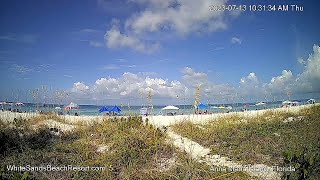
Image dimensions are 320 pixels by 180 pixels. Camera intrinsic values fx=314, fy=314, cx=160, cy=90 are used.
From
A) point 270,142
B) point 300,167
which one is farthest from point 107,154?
point 270,142

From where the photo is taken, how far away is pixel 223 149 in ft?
27.2

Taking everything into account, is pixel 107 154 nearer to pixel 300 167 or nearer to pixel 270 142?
pixel 300 167

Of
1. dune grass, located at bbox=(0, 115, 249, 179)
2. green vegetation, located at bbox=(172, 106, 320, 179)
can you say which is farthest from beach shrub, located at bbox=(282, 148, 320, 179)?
dune grass, located at bbox=(0, 115, 249, 179)

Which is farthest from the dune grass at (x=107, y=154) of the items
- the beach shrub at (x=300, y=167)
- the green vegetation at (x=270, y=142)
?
the green vegetation at (x=270, y=142)

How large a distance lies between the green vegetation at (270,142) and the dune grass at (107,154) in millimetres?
1085

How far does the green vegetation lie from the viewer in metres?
5.78

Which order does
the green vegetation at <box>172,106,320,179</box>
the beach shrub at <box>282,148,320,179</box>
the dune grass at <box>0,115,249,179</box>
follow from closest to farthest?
1. the beach shrub at <box>282,148,320,179</box>
2. the green vegetation at <box>172,106,320,179</box>
3. the dune grass at <box>0,115,249,179</box>

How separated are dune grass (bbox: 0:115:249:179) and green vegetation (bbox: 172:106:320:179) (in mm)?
1085

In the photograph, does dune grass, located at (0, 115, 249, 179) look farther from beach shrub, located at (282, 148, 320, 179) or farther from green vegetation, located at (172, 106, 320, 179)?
green vegetation, located at (172, 106, 320, 179)

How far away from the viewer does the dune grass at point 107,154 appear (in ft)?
19.8

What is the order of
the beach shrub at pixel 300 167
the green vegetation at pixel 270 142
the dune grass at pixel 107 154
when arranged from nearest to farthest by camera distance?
the beach shrub at pixel 300 167, the green vegetation at pixel 270 142, the dune grass at pixel 107 154

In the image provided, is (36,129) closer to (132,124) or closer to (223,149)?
(132,124)

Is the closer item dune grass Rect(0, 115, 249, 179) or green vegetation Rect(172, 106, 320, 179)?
green vegetation Rect(172, 106, 320, 179)

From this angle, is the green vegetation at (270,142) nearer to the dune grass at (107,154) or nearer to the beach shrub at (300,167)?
the beach shrub at (300,167)
